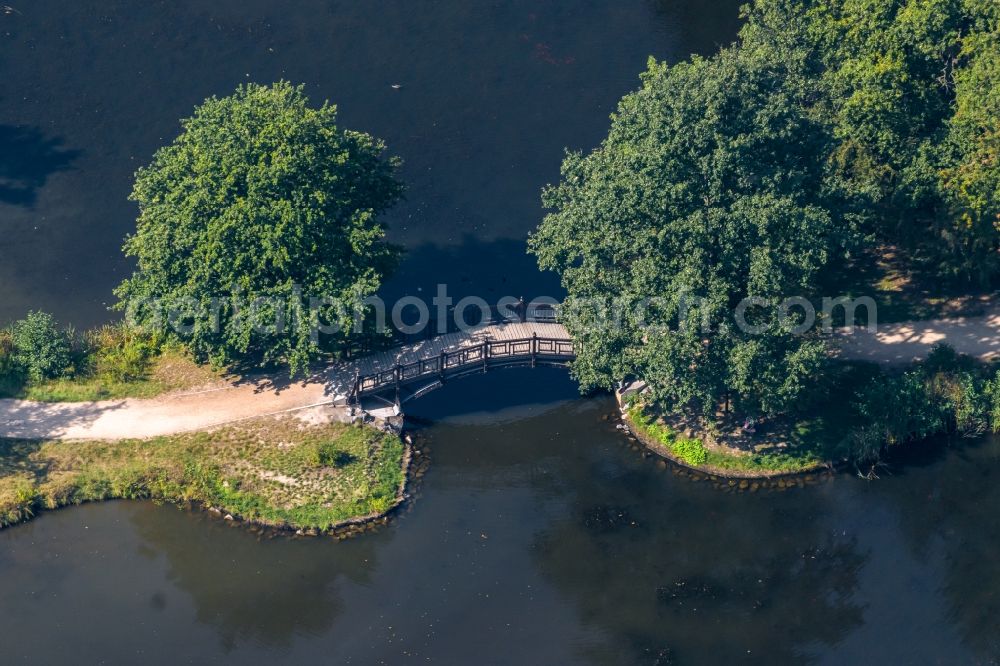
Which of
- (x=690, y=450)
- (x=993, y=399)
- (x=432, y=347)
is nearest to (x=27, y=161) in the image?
(x=432, y=347)

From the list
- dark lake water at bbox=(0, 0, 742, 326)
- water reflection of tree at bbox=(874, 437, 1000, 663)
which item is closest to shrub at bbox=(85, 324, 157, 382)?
dark lake water at bbox=(0, 0, 742, 326)

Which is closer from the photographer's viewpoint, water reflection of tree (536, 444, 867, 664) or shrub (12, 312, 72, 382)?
water reflection of tree (536, 444, 867, 664)

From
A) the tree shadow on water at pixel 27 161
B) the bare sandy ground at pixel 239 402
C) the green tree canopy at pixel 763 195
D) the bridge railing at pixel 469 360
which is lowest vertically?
the bare sandy ground at pixel 239 402

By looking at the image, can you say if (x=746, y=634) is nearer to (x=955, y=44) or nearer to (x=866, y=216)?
(x=866, y=216)

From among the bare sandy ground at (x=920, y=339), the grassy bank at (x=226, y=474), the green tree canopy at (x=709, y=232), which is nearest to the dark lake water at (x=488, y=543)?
the grassy bank at (x=226, y=474)

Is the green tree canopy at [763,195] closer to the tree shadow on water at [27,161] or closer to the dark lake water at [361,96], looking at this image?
the dark lake water at [361,96]

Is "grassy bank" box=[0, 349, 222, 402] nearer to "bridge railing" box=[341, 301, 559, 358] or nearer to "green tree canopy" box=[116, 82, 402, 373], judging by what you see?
"green tree canopy" box=[116, 82, 402, 373]
